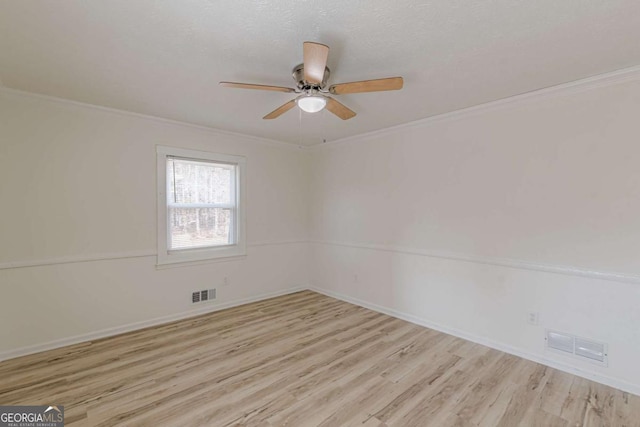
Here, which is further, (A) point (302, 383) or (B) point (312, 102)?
(A) point (302, 383)

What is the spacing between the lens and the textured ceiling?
161 centimetres

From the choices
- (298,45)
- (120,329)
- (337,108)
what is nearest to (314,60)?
(298,45)

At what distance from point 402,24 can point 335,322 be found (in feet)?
10.4

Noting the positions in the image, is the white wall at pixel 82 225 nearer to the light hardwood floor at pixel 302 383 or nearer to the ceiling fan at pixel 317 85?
the light hardwood floor at pixel 302 383

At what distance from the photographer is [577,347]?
8.29 feet

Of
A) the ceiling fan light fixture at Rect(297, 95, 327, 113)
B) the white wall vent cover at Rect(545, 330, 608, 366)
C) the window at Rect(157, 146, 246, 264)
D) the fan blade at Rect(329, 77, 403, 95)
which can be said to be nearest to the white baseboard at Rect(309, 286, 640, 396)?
the white wall vent cover at Rect(545, 330, 608, 366)

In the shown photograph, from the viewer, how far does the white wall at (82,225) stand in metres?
2.79

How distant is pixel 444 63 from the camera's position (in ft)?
7.23

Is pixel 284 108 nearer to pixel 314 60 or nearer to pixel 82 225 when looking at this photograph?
pixel 314 60

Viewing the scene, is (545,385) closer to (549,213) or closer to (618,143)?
(549,213)

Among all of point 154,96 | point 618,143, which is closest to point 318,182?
point 154,96

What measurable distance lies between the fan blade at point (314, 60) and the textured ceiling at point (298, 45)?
21 cm

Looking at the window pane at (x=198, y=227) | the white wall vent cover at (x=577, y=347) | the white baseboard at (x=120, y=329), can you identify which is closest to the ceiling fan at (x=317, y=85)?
the window pane at (x=198, y=227)

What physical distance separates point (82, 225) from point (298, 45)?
2.95m
